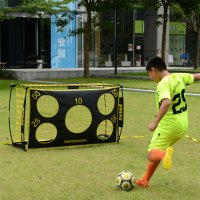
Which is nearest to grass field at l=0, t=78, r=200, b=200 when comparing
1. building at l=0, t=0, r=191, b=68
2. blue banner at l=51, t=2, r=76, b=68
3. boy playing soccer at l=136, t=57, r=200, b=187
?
boy playing soccer at l=136, t=57, r=200, b=187

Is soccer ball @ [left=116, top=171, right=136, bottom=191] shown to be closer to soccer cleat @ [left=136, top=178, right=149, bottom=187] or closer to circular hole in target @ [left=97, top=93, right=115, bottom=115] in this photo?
soccer cleat @ [left=136, top=178, right=149, bottom=187]

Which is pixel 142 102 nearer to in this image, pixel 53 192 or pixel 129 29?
pixel 53 192

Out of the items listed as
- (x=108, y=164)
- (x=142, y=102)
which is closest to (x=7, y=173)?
(x=108, y=164)

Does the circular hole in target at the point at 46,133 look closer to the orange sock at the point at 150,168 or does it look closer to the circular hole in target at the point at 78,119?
the circular hole in target at the point at 78,119

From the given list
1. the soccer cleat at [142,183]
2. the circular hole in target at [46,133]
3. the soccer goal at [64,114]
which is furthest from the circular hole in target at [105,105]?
the soccer cleat at [142,183]

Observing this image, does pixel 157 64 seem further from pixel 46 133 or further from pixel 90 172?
pixel 46 133

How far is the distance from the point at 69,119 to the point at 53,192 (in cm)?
560

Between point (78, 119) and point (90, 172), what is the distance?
4.66 m

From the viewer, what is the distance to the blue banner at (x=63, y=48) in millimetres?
35188

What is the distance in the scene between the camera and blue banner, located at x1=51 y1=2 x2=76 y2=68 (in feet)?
115

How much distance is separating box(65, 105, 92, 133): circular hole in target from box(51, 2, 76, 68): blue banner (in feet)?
75.8

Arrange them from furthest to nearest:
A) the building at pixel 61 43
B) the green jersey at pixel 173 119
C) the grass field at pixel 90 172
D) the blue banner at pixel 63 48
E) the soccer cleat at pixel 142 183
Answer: the blue banner at pixel 63 48
the building at pixel 61 43
the soccer cleat at pixel 142 183
the grass field at pixel 90 172
the green jersey at pixel 173 119

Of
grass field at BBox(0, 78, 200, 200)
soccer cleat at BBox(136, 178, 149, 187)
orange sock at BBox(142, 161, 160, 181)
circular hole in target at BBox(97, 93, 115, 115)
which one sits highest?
circular hole in target at BBox(97, 93, 115, 115)

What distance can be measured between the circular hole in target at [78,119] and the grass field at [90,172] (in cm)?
99
